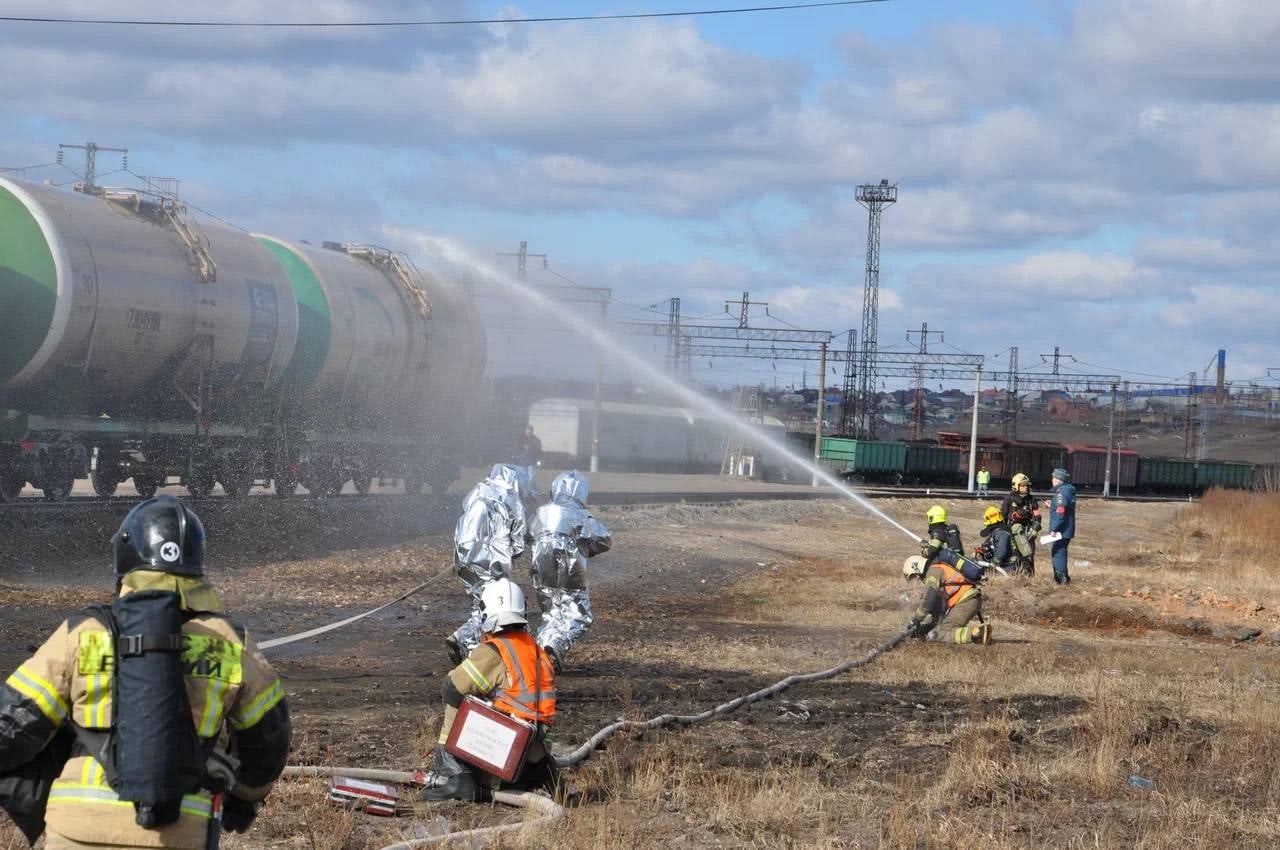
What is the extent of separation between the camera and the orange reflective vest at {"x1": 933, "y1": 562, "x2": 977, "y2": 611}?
1320cm

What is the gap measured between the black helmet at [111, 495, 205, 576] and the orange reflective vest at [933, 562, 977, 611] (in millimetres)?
10555

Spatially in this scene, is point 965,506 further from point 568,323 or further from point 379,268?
point 379,268

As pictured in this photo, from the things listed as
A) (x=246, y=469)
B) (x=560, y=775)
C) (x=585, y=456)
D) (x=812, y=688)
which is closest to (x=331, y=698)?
(x=560, y=775)

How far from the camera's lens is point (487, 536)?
9.62 m

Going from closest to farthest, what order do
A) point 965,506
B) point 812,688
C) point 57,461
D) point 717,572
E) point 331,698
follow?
point 331,698 → point 812,688 → point 57,461 → point 717,572 → point 965,506

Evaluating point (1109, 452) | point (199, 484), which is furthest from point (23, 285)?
point (1109, 452)

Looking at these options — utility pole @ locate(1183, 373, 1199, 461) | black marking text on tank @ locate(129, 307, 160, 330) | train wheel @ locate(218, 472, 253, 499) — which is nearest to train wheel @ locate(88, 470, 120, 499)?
train wheel @ locate(218, 472, 253, 499)

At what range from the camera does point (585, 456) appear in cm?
5281

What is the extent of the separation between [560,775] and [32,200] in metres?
12.7

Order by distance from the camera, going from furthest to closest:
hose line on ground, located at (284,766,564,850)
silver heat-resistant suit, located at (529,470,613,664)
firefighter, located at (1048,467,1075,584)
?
firefighter, located at (1048,467,1075,584), silver heat-resistant suit, located at (529,470,613,664), hose line on ground, located at (284,766,564,850)

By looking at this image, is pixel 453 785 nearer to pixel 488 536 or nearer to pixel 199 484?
pixel 488 536

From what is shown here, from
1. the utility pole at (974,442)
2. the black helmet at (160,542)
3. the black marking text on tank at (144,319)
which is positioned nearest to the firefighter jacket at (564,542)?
the black helmet at (160,542)

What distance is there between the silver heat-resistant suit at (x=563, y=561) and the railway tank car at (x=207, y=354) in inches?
375

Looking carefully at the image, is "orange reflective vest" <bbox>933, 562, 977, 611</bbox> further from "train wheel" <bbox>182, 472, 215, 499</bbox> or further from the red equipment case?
"train wheel" <bbox>182, 472, 215, 499</bbox>
